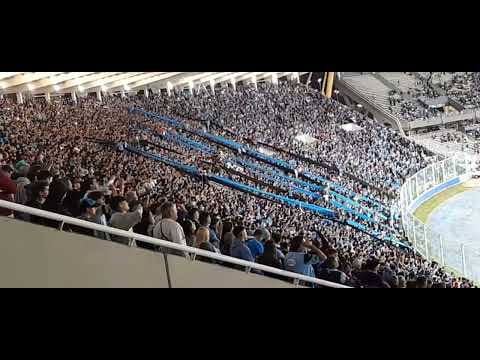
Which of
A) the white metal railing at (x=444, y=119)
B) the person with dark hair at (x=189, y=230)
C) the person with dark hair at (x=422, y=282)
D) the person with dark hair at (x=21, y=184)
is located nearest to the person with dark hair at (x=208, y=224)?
the person with dark hair at (x=189, y=230)

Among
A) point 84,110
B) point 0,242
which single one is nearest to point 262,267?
point 0,242

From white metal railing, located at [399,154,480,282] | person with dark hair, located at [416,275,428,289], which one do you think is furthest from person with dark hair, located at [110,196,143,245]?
white metal railing, located at [399,154,480,282]

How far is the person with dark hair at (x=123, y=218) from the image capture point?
4.07 metres

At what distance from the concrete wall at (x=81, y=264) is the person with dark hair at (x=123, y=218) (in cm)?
5

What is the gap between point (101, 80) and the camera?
5.73 metres

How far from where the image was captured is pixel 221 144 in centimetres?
652

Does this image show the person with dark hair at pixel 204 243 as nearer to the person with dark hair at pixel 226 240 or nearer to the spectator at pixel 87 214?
the person with dark hair at pixel 226 240

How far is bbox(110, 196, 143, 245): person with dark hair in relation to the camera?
407 centimetres

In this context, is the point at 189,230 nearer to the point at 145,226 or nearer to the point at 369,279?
the point at 145,226

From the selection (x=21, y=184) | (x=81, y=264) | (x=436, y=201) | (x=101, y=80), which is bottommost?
(x=81, y=264)

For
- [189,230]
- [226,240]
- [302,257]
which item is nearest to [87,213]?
[189,230]

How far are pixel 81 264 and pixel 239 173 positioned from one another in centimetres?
240
